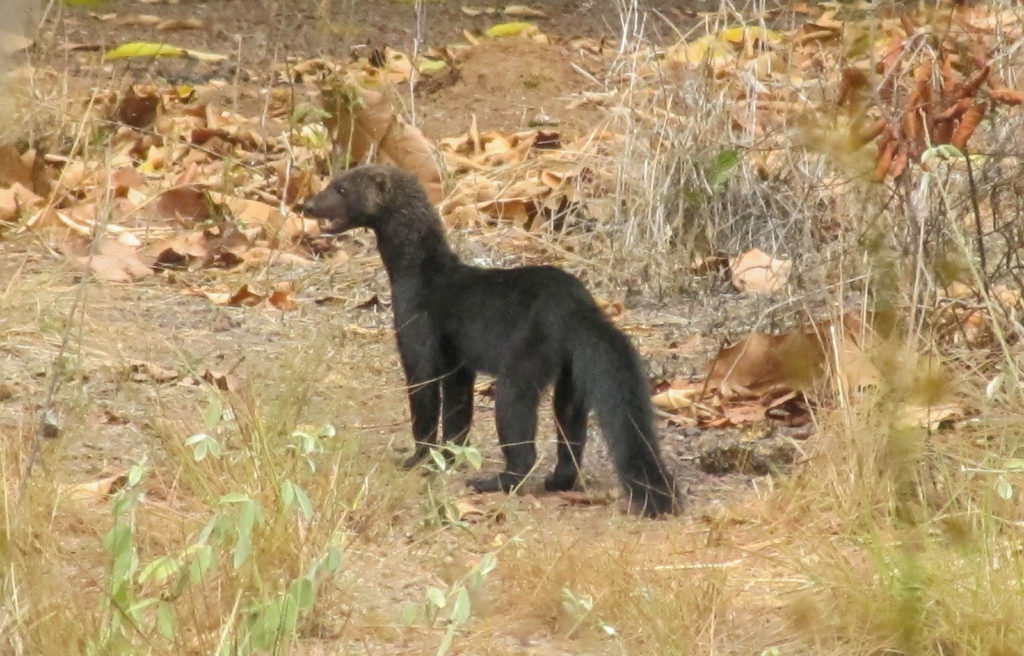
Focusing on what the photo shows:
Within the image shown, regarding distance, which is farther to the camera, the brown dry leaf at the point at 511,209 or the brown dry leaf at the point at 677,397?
the brown dry leaf at the point at 511,209

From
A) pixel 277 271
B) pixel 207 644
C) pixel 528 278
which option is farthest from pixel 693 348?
pixel 207 644

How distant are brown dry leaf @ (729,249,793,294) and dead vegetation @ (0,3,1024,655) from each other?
0.02 meters

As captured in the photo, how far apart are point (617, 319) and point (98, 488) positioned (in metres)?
2.80

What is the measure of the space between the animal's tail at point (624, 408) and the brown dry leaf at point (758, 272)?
190cm

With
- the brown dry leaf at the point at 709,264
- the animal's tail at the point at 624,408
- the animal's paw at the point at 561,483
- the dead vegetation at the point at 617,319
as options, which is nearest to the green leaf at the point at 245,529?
the dead vegetation at the point at 617,319

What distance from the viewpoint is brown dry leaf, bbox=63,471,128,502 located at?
14.4 ft

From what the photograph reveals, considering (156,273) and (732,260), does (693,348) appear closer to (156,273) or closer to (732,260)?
(732,260)

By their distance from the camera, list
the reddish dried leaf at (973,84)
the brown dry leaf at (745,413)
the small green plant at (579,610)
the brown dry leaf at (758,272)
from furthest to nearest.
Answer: the brown dry leaf at (758,272), the brown dry leaf at (745,413), the reddish dried leaf at (973,84), the small green plant at (579,610)

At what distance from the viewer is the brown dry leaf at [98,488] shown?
14.4ft

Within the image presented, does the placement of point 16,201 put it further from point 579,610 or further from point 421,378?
point 579,610

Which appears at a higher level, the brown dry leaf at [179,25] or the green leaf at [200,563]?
the brown dry leaf at [179,25]

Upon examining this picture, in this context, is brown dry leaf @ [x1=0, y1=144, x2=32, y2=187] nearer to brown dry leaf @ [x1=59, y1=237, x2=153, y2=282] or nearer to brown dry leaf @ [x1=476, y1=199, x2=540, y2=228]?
brown dry leaf @ [x1=59, y1=237, x2=153, y2=282]

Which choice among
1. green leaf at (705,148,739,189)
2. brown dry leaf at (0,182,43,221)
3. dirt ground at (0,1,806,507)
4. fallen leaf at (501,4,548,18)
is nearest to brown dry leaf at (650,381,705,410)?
dirt ground at (0,1,806,507)

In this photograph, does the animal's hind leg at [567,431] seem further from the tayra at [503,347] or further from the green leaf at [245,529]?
the green leaf at [245,529]
